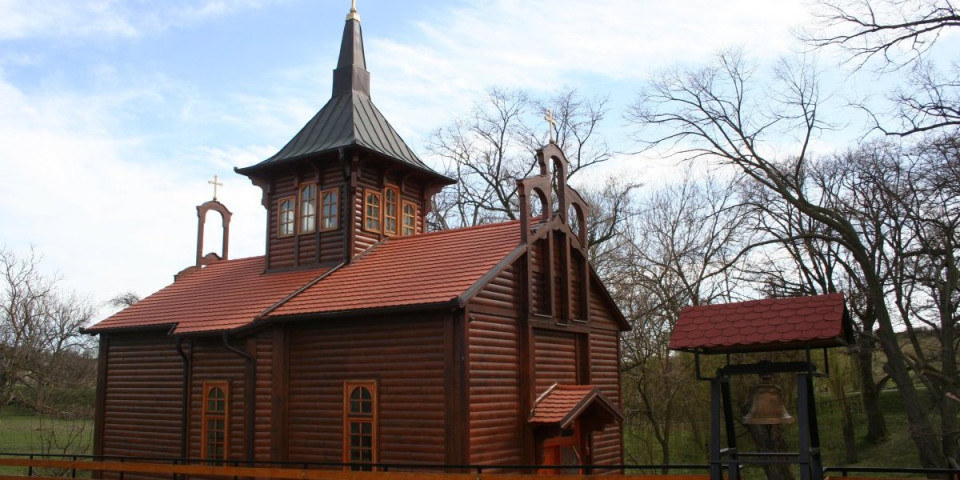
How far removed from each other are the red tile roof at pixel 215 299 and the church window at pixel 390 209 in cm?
197

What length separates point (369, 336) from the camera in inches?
548

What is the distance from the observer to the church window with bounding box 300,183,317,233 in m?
17.8

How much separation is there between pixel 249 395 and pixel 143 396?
3743 mm

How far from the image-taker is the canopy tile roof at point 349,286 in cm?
1372

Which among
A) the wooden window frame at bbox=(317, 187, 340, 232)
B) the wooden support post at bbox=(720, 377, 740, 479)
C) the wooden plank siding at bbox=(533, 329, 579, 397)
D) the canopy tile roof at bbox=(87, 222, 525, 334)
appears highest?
the wooden window frame at bbox=(317, 187, 340, 232)

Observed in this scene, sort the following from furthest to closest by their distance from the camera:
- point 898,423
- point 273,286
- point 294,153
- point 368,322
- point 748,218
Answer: point 898,423, point 748,218, point 294,153, point 273,286, point 368,322

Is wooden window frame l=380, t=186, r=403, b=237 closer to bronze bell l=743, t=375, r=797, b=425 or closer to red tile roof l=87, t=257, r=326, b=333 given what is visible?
red tile roof l=87, t=257, r=326, b=333

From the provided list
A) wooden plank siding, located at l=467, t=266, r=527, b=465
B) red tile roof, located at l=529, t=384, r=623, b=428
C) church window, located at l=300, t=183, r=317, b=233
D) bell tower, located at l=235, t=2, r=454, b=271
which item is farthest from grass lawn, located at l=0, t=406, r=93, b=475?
red tile roof, located at l=529, t=384, r=623, b=428

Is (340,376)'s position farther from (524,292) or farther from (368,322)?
(524,292)

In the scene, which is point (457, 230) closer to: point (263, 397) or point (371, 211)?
point (371, 211)

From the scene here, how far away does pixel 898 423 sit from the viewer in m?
31.0

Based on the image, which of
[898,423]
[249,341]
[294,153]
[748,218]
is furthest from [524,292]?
[898,423]

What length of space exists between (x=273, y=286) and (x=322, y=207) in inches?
83.0

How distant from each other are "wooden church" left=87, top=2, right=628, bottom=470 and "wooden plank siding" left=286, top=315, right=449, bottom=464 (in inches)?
1.1
